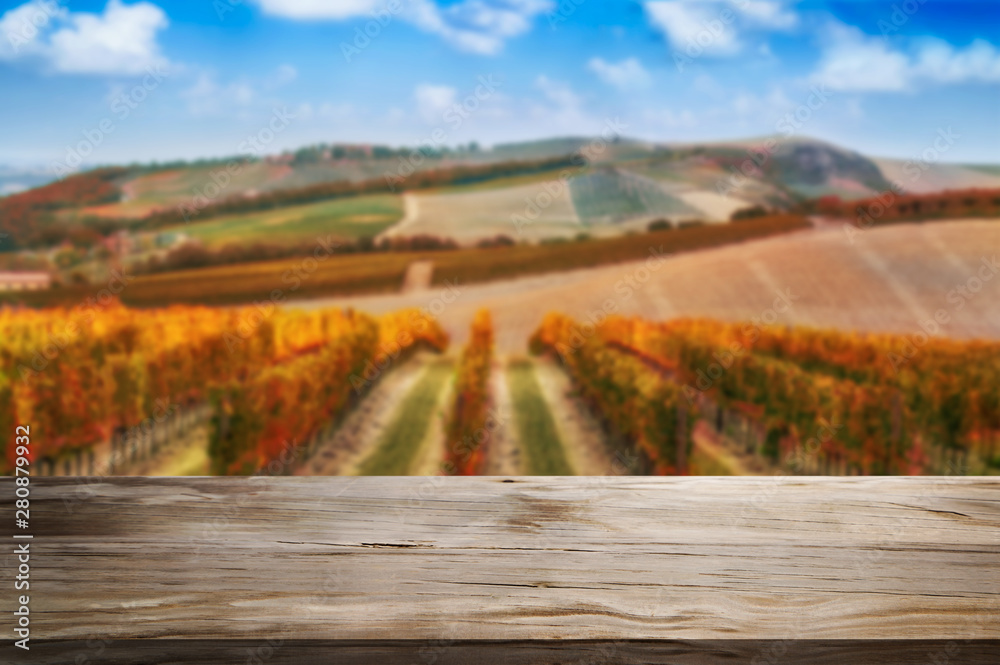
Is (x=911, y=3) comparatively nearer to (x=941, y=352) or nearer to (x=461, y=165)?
(x=941, y=352)

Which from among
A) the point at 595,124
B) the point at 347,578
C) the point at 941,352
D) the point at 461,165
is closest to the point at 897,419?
the point at 941,352

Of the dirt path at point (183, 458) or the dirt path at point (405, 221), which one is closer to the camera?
the dirt path at point (183, 458)

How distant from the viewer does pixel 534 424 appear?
3.67 metres

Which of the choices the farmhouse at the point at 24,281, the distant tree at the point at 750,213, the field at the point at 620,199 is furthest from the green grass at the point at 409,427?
the farmhouse at the point at 24,281

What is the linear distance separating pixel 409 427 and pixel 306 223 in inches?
43.1

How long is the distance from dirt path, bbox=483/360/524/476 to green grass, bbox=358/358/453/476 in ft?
0.78

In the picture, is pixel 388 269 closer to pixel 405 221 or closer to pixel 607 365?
pixel 405 221

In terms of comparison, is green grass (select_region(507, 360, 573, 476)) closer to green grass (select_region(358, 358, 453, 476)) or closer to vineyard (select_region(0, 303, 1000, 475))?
vineyard (select_region(0, 303, 1000, 475))

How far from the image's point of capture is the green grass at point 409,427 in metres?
3.62

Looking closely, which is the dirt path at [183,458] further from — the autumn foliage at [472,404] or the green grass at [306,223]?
the autumn foliage at [472,404]

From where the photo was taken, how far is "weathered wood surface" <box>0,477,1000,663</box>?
1.02 m

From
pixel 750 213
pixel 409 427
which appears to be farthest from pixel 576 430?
pixel 750 213

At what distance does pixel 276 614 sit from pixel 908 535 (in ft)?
3.37

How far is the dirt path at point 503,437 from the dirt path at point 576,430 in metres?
0.18
